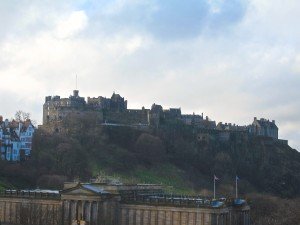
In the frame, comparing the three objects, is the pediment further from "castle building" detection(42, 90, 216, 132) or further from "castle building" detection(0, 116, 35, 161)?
"castle building" detection(42, 90, 216, 132)

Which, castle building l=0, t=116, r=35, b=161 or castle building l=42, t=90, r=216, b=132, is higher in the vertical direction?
castle building l=42, t=90, r=216, b=132

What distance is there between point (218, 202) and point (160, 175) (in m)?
74.0

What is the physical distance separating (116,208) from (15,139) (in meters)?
54.3

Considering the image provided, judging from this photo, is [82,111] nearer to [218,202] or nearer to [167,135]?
[167,135]

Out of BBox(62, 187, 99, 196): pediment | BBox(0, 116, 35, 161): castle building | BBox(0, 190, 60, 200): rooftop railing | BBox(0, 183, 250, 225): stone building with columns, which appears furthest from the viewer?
BBox(0, 116, 35, 161): castle building

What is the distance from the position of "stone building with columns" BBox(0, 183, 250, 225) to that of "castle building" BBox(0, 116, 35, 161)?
41202 mm

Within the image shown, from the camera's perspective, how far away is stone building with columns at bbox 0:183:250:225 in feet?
271

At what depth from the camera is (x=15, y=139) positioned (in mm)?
135625

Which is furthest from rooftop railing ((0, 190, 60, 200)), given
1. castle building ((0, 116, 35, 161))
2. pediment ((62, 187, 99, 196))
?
castle building ((0, 116, 35, 161))

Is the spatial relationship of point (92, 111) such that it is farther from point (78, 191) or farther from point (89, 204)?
point (89, 204)

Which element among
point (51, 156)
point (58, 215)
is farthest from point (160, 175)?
point (58, 215)

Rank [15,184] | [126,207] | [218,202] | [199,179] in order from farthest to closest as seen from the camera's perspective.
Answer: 1. [199,179]
2. [15,184]
3. [126,207]
4. [218,202]

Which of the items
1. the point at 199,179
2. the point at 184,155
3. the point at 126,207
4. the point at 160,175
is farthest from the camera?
the point at 184,155

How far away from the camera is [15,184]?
118 metres
